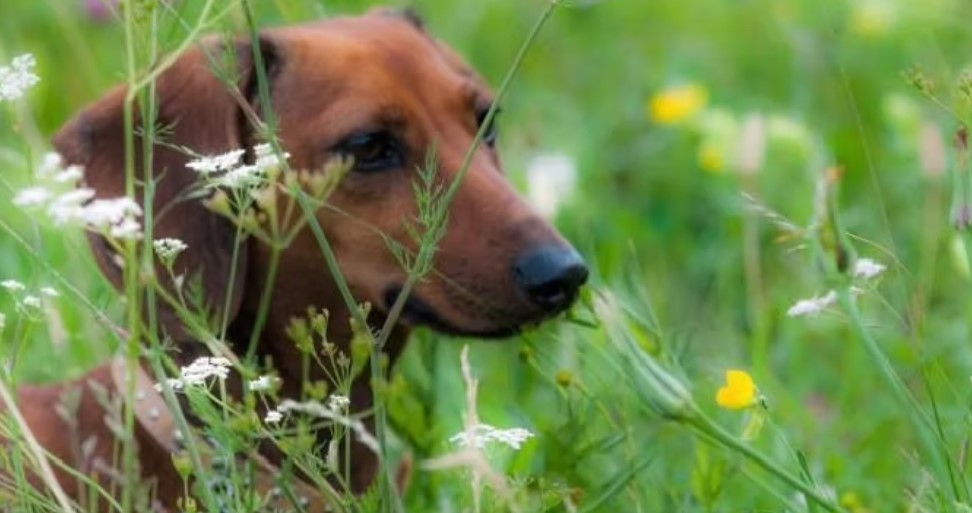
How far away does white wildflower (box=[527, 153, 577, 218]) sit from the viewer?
4.63 metres

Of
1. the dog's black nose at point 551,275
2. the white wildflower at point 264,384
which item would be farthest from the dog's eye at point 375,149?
the white wildflower at point 264,384

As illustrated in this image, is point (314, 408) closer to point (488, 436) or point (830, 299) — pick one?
point (488, 436)

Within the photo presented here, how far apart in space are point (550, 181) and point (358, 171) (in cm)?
150

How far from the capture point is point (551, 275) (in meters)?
3.08

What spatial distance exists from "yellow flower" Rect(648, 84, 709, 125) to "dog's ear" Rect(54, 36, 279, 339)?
1.91 m

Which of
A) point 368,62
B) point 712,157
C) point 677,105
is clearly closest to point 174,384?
point 368,62

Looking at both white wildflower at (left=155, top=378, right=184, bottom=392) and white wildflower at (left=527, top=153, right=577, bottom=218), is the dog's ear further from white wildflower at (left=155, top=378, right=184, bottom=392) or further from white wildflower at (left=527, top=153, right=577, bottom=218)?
white wildflower at (left=527, top=153, right=577, bottom=218)

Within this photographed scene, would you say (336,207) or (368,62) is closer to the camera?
(336,207)

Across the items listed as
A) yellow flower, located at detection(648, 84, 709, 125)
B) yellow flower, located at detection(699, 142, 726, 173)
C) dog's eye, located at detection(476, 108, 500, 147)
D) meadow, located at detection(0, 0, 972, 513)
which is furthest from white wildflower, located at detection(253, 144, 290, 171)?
yellow flower, located at detection(648, 84, 709, 125)

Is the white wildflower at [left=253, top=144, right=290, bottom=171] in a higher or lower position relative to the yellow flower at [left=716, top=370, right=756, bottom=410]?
higher

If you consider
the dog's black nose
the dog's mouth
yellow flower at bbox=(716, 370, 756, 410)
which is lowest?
the dog's mouth

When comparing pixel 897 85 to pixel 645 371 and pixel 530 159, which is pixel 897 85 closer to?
pixel 530 159

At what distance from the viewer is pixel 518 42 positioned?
6.25m

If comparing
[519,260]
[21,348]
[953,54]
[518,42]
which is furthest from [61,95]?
[21,348]
